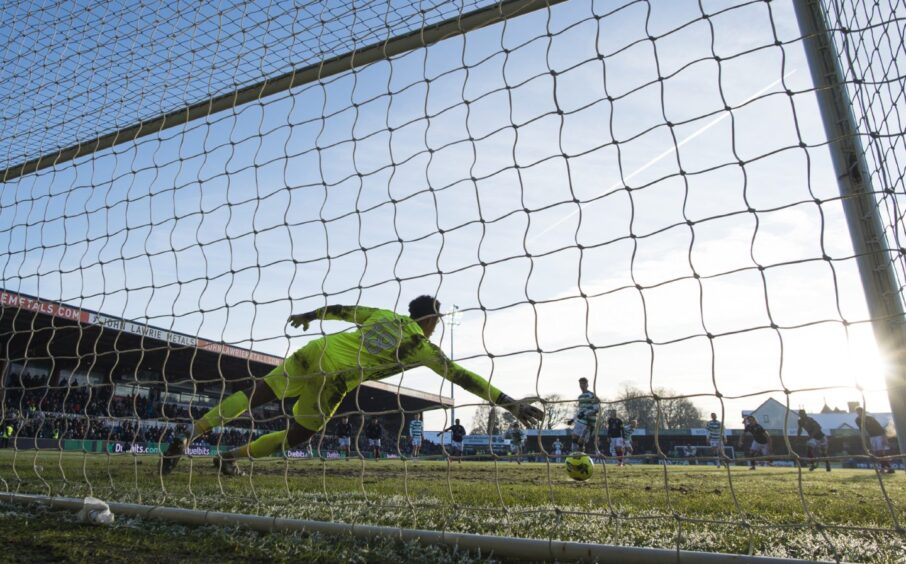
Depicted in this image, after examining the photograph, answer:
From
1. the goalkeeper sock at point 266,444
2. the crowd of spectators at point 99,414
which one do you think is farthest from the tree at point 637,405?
the crowd of spectators at point 99,414

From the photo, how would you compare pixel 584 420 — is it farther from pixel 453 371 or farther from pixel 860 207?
pixel 860 207

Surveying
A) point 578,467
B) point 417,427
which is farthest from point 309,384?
point 417,427

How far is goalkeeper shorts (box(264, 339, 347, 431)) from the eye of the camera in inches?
180

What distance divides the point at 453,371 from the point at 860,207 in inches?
94.4

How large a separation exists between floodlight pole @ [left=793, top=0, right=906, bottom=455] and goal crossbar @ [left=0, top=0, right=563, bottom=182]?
132 centimetres

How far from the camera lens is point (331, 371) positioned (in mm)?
4512

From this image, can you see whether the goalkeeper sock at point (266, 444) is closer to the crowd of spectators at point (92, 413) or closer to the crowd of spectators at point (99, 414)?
the crowd of spectators at point (99, 414)

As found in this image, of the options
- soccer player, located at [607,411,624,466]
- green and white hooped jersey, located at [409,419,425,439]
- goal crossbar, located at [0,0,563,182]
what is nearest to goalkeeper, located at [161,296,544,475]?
goal crossbar, located at [0,0,563,182]

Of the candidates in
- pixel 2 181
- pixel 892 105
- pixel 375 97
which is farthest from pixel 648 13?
pixel 2 181

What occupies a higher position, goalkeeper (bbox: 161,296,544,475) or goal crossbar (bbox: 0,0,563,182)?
goal crossbar (bbox: 0,0,563,182)

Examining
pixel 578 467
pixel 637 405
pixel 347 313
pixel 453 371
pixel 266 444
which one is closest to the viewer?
pixel 453 371

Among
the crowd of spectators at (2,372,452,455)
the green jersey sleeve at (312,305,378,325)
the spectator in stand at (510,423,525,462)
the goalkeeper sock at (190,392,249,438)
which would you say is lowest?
the spectator in stand at (510,423,525,462)

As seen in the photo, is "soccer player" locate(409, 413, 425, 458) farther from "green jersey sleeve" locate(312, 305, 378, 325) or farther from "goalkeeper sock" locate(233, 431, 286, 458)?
"goalkeeper sock" locate(233, 431, 286, 458)

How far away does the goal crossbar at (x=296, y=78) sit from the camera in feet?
11.7
